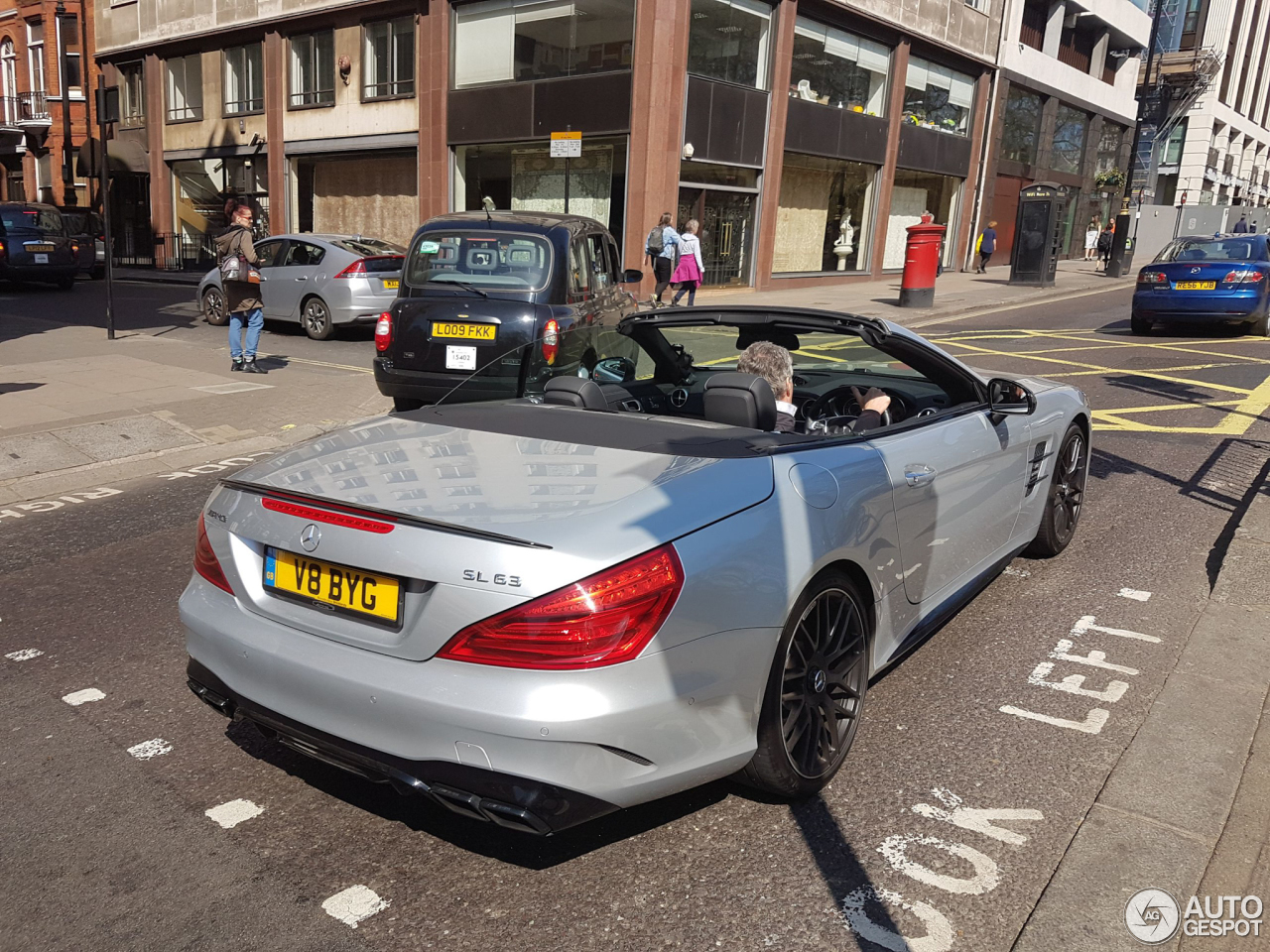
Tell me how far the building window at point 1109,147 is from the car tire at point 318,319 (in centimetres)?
3536

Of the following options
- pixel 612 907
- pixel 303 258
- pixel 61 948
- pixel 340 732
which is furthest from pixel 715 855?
pixel 303 258

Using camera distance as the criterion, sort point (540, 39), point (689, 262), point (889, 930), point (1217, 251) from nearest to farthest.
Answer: point (889, 930) < point (1217, 251) < point (689, 262) < point (540, 39)

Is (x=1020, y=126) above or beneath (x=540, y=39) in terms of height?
above

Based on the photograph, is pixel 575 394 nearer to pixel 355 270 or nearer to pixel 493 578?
pixel 493 578

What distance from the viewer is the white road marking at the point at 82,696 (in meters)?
3.81

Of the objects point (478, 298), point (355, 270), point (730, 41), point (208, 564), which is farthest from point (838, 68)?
point (208, 564)

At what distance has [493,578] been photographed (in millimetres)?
2479

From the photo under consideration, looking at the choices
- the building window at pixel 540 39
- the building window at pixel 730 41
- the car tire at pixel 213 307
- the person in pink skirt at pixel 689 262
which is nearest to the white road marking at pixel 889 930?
the car tire at pixel 213 307

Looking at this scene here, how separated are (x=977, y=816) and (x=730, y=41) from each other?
21205 mm

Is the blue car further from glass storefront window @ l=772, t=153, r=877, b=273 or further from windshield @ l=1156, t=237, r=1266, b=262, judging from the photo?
glass storefront window @ l=772, t=153, r=877, b=273

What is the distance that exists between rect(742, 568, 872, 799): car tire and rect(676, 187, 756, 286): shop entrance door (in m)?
19.0

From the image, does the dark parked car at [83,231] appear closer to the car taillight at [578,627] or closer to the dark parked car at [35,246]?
the dark parked car at [35,246]

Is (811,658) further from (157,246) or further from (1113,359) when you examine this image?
(157,246)

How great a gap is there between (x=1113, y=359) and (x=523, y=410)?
39.0ft
